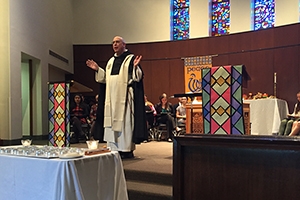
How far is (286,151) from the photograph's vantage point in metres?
1.23

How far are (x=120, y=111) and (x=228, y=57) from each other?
5583 millimetres

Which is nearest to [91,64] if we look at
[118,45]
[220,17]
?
[118,45]

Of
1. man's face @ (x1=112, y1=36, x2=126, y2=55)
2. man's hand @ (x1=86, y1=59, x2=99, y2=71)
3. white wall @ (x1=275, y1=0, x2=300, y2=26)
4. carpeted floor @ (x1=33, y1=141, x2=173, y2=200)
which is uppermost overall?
white wall @ (x1=275, y1=0, x2=300, y2=26)

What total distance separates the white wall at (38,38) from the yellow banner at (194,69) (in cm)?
367

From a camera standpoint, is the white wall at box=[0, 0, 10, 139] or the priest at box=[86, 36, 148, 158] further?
the white wall at box=[0, 0, 10, 139]

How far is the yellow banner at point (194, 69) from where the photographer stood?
27.1ft

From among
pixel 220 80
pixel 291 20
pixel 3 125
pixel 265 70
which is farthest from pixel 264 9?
pixel 3 125

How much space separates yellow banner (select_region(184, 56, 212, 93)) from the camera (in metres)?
8.27

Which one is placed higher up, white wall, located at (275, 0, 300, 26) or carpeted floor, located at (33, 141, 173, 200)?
white wall, located at (275, 0, 300, 26)

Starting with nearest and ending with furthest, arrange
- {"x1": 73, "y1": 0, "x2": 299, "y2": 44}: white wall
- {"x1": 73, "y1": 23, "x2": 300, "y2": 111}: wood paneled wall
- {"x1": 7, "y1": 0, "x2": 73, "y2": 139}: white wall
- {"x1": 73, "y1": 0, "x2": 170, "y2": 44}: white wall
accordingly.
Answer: {"x1": 7, "y1": 0, "x2": 73, "y2": 139}: white wall
{"x1": 73, "y1": 23, "x2": 300, "y2": 111}: wood paneled wall
{"x1": 73, "y1": 0, "x2": 299, "y2": 44}: white wall
{"x1": 73, "y1": 0, "x2": 170, "y2": 44}: white wall

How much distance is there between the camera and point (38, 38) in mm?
7664

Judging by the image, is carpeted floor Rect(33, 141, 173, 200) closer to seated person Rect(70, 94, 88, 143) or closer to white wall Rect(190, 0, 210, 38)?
seated person Rect(70, 94, 88, 143)

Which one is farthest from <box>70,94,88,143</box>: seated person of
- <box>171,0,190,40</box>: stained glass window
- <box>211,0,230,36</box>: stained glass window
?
<box>211,0,230,36</box>: stained glass window

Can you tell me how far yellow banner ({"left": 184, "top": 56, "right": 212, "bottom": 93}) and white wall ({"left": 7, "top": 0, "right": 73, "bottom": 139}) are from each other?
3.67 m
